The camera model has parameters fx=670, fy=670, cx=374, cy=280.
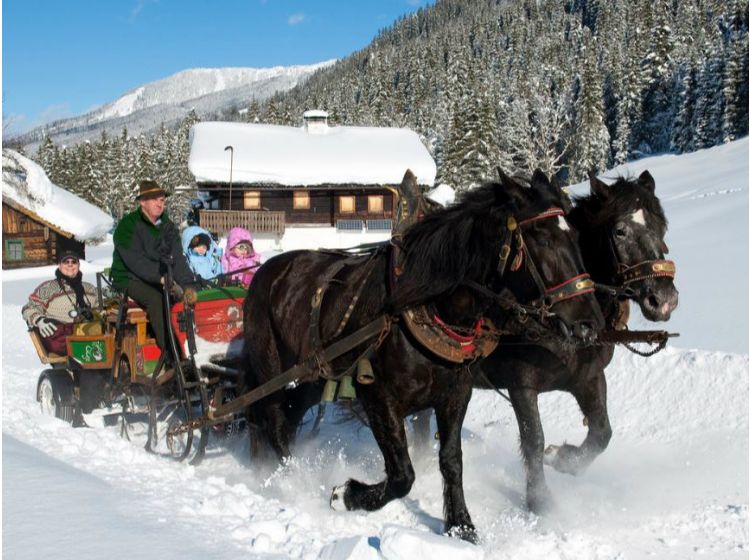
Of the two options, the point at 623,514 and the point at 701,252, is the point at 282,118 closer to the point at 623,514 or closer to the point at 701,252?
the point at 701,252

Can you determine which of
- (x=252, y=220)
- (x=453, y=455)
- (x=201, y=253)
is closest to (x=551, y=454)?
(x=453, y=455)

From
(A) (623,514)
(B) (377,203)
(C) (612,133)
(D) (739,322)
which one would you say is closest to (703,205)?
(D) (739,322)

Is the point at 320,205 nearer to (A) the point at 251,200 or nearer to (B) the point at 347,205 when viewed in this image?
(B) the point at 347,205

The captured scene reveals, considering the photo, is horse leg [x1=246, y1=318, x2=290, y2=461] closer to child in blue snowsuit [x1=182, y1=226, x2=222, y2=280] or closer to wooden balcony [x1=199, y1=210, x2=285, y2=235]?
child in blue snowsuit [x1=182, y1=226, x2=222, y2=280]

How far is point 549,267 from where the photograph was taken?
11.6 feet

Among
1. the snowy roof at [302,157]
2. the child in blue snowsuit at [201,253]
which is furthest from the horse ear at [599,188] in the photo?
the snowy roof at [302,157]

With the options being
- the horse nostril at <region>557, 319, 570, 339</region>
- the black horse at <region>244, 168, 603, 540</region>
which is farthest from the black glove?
the horse nostril at <region>557, 319, 570, 339</region>

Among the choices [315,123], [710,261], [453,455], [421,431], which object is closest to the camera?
[453,455]

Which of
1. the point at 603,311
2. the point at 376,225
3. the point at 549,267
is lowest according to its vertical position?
the point at 376,225

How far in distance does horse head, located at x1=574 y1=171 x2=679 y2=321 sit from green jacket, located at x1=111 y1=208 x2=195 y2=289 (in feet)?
12.2

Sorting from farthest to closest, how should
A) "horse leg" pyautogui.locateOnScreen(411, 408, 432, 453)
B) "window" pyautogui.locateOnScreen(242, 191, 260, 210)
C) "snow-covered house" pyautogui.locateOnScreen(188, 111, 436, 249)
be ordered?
1. "window" pyautogui.locateOnScreen(242, 191, 260, 210)
2. "snow-covered house" pyautogui.locateOnScreen(188, 111, 436, 249)
3. "horse leg" pyautogui.locateOnScreen(411, 408, 432, 453)

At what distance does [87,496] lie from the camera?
3764 millimetres

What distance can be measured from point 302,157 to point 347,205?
12.0 feet

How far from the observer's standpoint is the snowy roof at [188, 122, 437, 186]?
115 feet
